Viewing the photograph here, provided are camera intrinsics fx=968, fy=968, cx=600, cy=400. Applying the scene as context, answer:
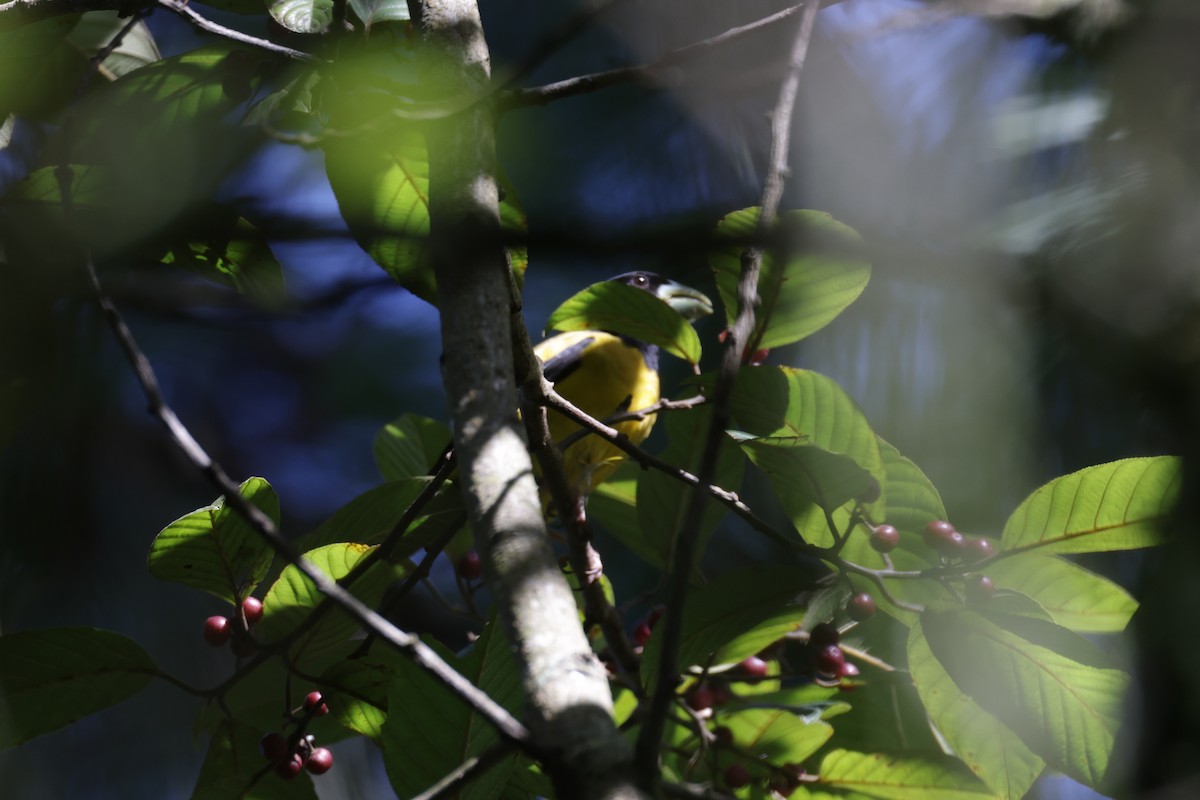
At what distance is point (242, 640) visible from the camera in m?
1.03

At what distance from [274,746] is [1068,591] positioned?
822 mm

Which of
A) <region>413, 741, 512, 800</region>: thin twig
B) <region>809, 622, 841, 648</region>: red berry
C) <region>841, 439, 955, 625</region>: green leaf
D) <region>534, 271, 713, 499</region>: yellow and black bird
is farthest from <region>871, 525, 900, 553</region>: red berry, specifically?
<region>534, 271, 713, 499</region>: yellow and black bird

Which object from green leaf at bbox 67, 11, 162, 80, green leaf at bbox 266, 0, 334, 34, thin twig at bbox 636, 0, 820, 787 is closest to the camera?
thin twig at bbox 636, 0, 820, 787

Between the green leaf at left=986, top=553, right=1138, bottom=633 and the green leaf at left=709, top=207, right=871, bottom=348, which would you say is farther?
the green leaf at left=709, top=207, right=871, bottom=348

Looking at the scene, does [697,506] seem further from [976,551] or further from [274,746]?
[274,746]

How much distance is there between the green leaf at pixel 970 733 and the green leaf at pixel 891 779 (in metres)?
0.03

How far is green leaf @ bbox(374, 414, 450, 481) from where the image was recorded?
4.88ft

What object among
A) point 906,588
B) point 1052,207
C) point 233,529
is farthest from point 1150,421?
point 233,529

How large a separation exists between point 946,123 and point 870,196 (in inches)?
8.5

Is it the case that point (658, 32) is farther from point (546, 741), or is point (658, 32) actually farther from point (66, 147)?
point (546, 741)

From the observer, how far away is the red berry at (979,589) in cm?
94

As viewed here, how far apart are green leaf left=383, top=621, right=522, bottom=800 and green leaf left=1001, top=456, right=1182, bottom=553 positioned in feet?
1.74

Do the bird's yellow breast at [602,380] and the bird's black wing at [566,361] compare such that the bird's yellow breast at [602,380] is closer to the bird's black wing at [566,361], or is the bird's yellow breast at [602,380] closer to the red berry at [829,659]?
the bird's black wing at [566,361]

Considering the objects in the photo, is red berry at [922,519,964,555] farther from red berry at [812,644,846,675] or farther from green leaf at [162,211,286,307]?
green leaf at [162,211,286,307]
